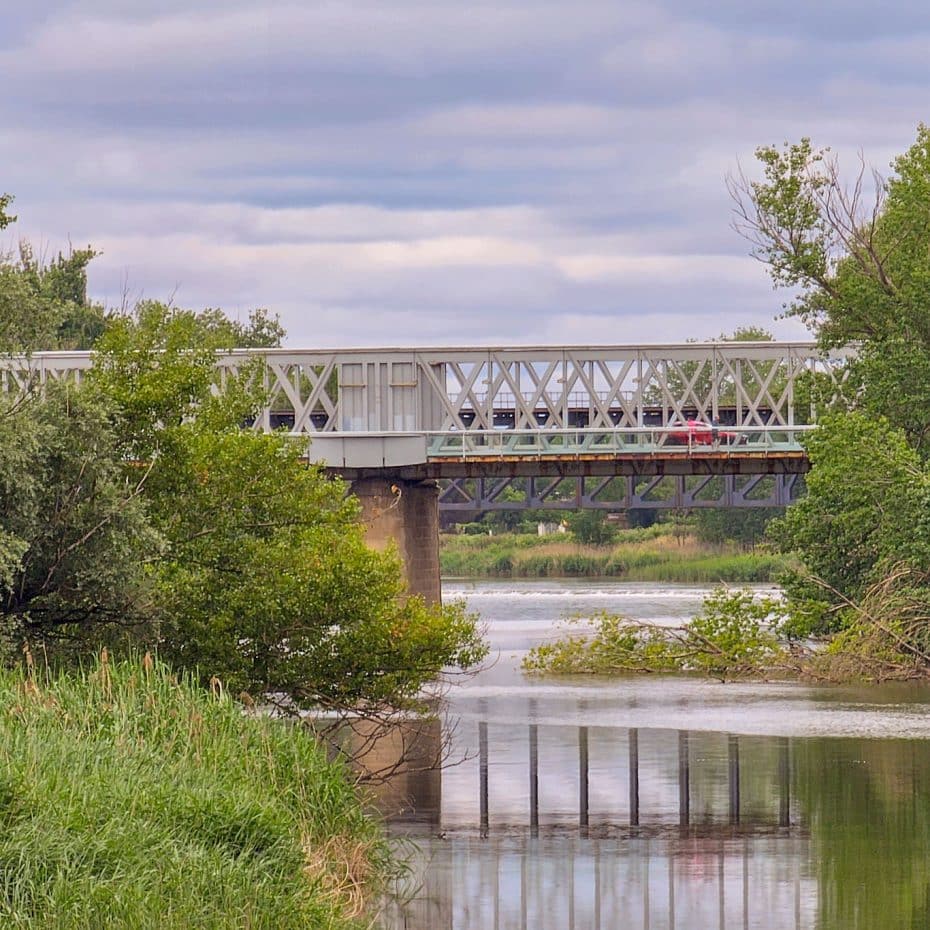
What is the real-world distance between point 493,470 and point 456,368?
596cm

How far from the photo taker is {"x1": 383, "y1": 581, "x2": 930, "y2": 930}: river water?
19.2m

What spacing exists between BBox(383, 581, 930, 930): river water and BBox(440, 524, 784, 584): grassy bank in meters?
49.0

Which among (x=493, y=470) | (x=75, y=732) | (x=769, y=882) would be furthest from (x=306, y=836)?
(x=493, y=470)

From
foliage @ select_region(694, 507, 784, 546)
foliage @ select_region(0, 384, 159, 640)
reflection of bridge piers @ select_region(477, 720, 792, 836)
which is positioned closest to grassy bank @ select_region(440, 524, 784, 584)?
foliage @ select_region(694, 507, 784, 546)

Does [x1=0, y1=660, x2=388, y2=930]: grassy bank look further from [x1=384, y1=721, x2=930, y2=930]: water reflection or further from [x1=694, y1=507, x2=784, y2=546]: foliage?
[x1=694, y1=507, x2=784, y2=546]: foliage

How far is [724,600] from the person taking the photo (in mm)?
42344

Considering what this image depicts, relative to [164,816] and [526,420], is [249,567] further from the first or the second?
[526,420]

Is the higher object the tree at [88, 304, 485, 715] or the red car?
the red car

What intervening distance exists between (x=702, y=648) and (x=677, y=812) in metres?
18.2

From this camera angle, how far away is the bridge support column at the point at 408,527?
59844 millimetres

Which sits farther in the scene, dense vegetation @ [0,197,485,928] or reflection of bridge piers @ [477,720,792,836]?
reflection of bridge piers @ [477,720,792,836]

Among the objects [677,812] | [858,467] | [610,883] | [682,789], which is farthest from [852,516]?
[610,883]

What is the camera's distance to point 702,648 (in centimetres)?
4297

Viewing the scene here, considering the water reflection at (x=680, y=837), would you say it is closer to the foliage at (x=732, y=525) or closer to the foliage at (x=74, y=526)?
the foliage at (x=74, y=526)
